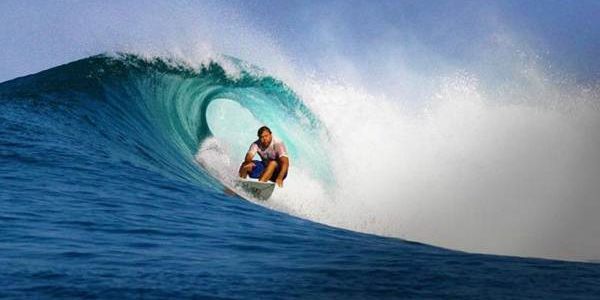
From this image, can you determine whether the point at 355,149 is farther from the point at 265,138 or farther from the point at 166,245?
the point at 166,245

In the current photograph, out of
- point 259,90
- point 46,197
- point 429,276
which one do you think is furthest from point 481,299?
point 259,90

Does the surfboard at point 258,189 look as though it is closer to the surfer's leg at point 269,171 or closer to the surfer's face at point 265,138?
the surfer's leg at point 269,171

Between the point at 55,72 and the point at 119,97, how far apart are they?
7.28 feet

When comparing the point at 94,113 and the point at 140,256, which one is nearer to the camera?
the point at 140,256

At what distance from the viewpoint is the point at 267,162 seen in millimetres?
10164

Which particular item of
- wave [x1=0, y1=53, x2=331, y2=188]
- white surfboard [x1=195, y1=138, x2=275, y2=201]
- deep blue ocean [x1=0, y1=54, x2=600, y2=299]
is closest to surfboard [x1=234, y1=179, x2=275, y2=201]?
white surfboard [x1=195, y1=138, x2=275, y2=201]

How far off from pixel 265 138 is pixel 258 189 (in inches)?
32.0

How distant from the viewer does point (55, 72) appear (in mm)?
14188

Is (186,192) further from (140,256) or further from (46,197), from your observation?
(140,256)

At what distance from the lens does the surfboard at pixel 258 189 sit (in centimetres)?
966

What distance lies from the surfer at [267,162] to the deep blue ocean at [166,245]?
64cm

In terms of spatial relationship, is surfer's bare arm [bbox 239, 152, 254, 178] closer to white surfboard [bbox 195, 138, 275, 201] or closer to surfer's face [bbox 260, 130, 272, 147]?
white surfboard [bbox 195, 138, 275, 201]

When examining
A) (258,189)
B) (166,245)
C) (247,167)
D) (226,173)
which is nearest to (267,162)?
(247,167)

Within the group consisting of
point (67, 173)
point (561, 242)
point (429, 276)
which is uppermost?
point (561, 242)
